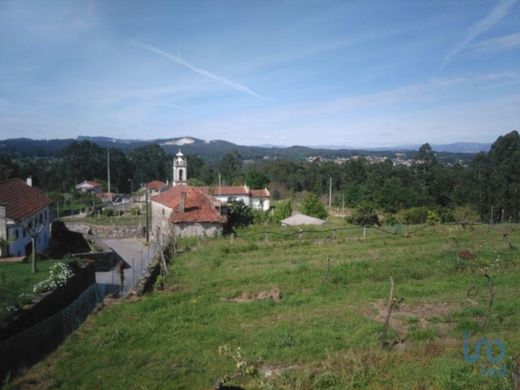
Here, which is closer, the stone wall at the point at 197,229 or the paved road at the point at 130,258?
the paved road at the point at 130,258

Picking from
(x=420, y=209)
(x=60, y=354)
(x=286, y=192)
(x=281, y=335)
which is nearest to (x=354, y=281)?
(x=281, y=335)

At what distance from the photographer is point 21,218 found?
79.9 feet

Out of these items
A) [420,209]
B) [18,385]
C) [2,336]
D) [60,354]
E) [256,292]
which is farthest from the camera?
[420,209]

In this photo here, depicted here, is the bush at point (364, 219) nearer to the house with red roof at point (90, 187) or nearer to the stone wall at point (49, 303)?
the stone wall at point (49, 303)

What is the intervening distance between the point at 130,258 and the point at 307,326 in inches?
709

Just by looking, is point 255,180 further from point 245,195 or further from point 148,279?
point 148,279

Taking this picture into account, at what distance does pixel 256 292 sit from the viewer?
15.4 meters

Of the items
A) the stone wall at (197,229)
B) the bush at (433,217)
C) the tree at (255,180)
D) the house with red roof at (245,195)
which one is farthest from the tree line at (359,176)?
the stone wall at (197,229)

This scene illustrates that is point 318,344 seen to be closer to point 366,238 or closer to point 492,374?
point 492,374

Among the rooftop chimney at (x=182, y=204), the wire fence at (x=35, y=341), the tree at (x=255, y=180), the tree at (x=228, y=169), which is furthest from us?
the tree at (x=228, y=169)

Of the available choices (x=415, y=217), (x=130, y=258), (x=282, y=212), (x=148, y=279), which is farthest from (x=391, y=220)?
(x=148, y=279)

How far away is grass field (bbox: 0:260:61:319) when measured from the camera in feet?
45.2

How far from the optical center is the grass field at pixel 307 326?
27.3 ft

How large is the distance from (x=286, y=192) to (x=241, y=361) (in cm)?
7188
